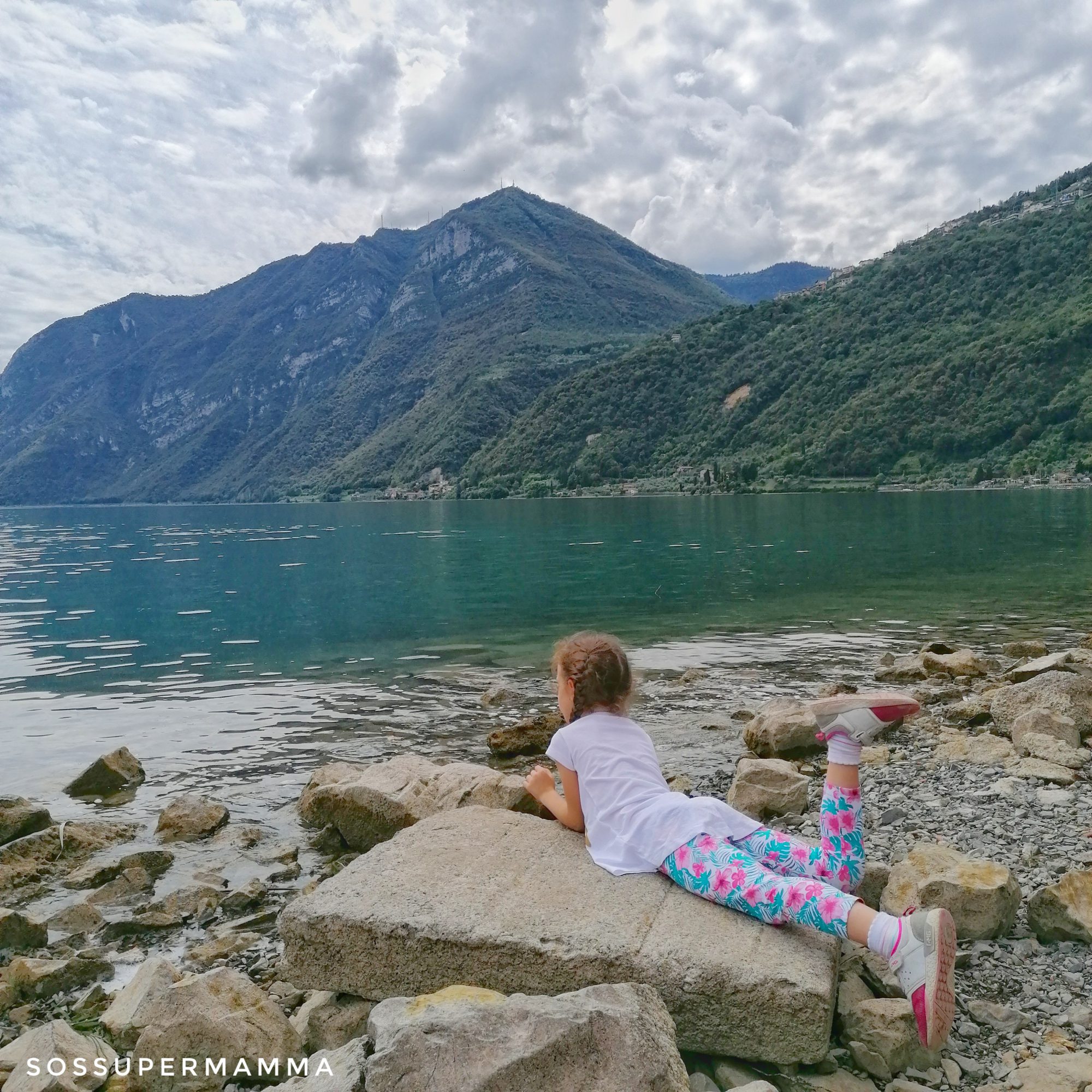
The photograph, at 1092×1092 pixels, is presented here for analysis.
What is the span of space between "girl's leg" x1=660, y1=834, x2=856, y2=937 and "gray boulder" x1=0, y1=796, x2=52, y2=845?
29.2ft

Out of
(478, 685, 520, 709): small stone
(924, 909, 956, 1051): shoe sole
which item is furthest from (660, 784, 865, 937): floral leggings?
(478, 685, 520, 709): small stone

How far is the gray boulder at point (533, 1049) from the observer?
146 inches

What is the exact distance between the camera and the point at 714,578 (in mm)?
36094

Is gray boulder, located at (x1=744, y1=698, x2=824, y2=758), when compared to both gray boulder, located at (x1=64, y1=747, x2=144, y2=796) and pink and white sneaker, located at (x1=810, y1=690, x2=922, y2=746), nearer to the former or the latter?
pink and white sneaker, located at (x1=810, y1=690, x2=922, y2=746)

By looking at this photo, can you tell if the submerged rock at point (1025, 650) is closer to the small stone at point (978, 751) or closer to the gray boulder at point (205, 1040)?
the small stone at point (978, 751)

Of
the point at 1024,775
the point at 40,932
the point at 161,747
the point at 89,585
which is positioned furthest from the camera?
the point at 89,585

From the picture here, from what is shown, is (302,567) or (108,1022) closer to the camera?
(108,1022)

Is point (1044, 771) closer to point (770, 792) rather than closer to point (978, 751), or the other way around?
point (978, 751)

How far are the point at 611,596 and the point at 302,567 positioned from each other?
23947 millimetres

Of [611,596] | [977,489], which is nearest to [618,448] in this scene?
[977,489]

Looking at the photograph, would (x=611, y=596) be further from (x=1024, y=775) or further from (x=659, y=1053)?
(x=659, y=1053)

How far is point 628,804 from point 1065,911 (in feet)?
9.32

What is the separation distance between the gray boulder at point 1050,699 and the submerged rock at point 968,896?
5400 mm

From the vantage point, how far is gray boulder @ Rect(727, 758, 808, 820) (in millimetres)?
9055
